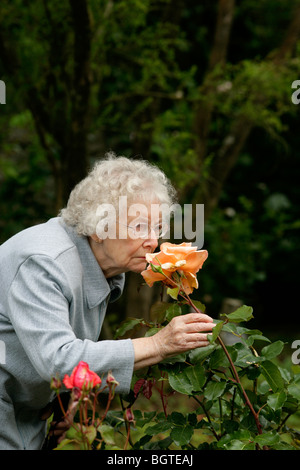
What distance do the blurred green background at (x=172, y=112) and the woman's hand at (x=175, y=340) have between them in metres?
2.20

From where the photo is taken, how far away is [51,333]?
4.11 feet

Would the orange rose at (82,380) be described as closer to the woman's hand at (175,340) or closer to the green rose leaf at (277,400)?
the woman's hand at (175,340)

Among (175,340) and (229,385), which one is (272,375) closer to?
(229,385)

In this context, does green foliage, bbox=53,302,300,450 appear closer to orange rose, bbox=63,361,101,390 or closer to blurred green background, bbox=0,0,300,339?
orange rose, bbox=63,361,101,390

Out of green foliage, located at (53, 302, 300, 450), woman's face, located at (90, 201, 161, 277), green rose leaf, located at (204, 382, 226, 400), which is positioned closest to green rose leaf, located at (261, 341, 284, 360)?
green foliage, located at (53, 302, 300, 450)

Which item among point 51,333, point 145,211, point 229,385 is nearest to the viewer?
point 51,333

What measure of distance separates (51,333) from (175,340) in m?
0.29

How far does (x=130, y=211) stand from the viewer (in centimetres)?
151

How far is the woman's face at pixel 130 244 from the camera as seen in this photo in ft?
4.98

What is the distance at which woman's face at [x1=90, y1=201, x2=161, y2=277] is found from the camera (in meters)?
1.52

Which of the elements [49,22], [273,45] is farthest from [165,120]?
[273,45]

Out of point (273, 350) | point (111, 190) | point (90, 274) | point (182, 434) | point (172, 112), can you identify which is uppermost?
point (172, 112)

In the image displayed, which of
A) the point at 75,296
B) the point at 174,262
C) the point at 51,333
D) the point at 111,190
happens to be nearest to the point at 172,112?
the point at 111,190

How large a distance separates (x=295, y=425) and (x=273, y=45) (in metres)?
3.82
